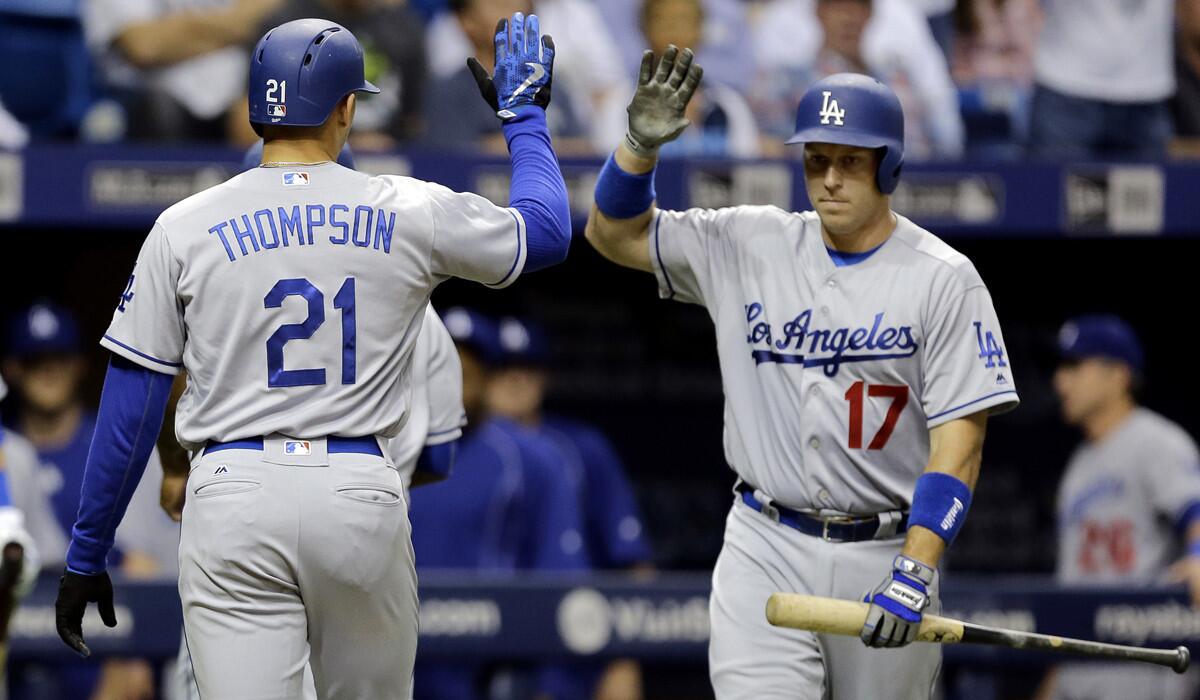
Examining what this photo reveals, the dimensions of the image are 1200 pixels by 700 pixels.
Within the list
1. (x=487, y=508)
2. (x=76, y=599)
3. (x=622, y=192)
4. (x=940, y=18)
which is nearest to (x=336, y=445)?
(x=76, y=599)

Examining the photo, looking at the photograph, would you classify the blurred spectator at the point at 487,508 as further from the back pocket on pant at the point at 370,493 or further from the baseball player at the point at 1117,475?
the back pocket on pant at the point at 370,493

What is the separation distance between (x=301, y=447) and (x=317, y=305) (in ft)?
0.87

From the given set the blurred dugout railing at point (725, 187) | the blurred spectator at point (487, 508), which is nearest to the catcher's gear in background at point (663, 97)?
the blurred dugout railing at point (725, 187)

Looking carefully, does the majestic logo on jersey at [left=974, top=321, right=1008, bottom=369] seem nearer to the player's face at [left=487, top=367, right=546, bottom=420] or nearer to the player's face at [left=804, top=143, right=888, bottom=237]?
the player's face at [left=804, top=143, right=888, bottom=237]

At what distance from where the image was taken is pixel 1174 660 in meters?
4.01

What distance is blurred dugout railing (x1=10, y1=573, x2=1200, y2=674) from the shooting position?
6.01m

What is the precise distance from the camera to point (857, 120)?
3984 millimetres

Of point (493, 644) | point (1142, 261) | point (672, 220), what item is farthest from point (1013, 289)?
point (672, 220)

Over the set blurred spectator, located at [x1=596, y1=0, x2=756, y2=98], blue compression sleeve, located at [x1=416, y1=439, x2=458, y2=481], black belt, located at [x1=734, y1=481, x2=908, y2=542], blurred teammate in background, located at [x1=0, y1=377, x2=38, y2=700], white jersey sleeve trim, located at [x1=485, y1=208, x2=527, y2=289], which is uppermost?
blurred spectator, located at [x1=596, y1=0, x2=756, y2=98]

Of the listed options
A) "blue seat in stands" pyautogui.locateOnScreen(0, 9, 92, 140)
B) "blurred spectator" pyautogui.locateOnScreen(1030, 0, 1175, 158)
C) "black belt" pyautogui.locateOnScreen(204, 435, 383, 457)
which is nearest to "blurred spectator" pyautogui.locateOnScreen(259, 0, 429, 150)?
"blue seat in stands" pyautogui.locateOnScreen(0, 9, 92, 140)

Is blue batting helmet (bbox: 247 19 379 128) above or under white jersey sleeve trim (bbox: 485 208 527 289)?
above

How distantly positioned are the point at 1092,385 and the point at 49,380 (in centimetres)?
386

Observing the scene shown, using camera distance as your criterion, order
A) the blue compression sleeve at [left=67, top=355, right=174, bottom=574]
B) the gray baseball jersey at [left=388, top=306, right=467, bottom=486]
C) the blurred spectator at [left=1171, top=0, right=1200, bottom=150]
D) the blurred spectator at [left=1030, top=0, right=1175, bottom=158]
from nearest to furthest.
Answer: the blue compression sleeve at [left=67, top=355, right=174, bottom=574] → the gray baseball jersey at [left=388, top=306, right=467, bottom=486] → the blurred spectator at [left=1030, top=0, right=1175, bottom=158] → the blurred spectator at [left=1171, top=0, right=1200, bottom=150]

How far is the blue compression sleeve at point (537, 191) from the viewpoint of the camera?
12.1 ft
